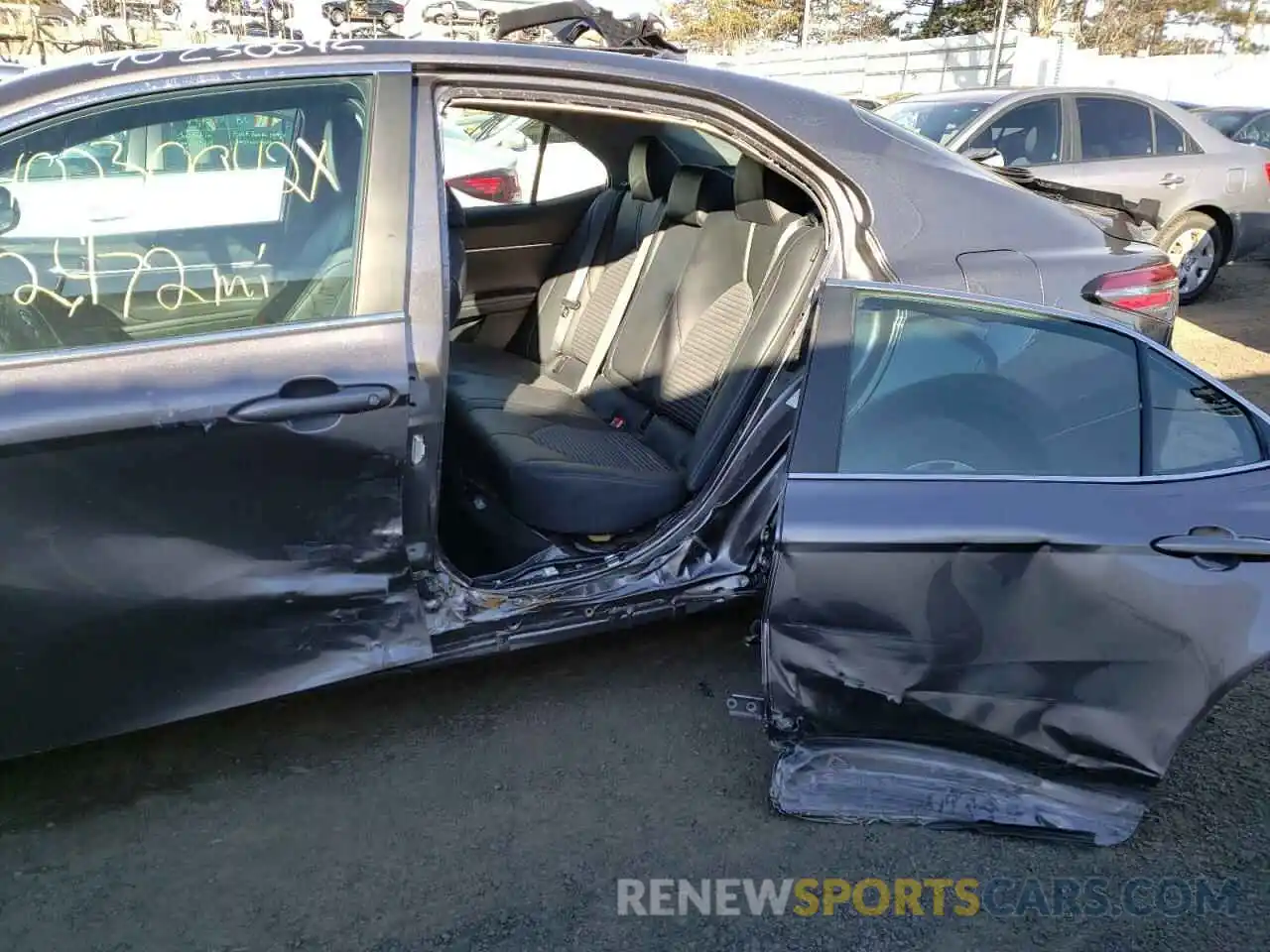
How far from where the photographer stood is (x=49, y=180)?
2.06m

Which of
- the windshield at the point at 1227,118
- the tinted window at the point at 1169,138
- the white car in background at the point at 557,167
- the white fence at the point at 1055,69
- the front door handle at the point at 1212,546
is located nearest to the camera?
the front door handle at the point at 1212,546

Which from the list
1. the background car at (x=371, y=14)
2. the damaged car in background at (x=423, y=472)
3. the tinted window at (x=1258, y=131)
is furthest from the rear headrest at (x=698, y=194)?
the tinted window at (x=1258, y=131)

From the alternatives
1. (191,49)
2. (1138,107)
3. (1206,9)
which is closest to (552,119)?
(191,49)

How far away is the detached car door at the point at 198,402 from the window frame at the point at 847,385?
2.96 ft

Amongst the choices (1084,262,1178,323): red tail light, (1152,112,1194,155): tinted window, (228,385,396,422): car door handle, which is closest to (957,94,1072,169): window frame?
(1152,112,1194,155): tinted window

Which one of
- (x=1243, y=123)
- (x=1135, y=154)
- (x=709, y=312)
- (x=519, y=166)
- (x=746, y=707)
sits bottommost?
(x=746, y=707)

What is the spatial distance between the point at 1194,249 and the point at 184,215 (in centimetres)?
779

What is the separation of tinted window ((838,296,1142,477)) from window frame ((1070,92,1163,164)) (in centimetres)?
541

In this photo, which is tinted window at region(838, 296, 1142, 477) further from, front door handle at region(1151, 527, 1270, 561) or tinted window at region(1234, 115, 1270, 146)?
tinted window at region(1234, 115, 1270, 146)

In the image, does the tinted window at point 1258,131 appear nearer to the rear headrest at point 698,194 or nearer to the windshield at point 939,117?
the windshield at point 939,117

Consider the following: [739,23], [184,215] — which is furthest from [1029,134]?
[739,23]

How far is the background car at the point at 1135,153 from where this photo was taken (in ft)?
22.7

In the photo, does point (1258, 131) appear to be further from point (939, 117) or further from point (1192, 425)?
point (1192, 425)

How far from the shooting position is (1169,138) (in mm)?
7477
